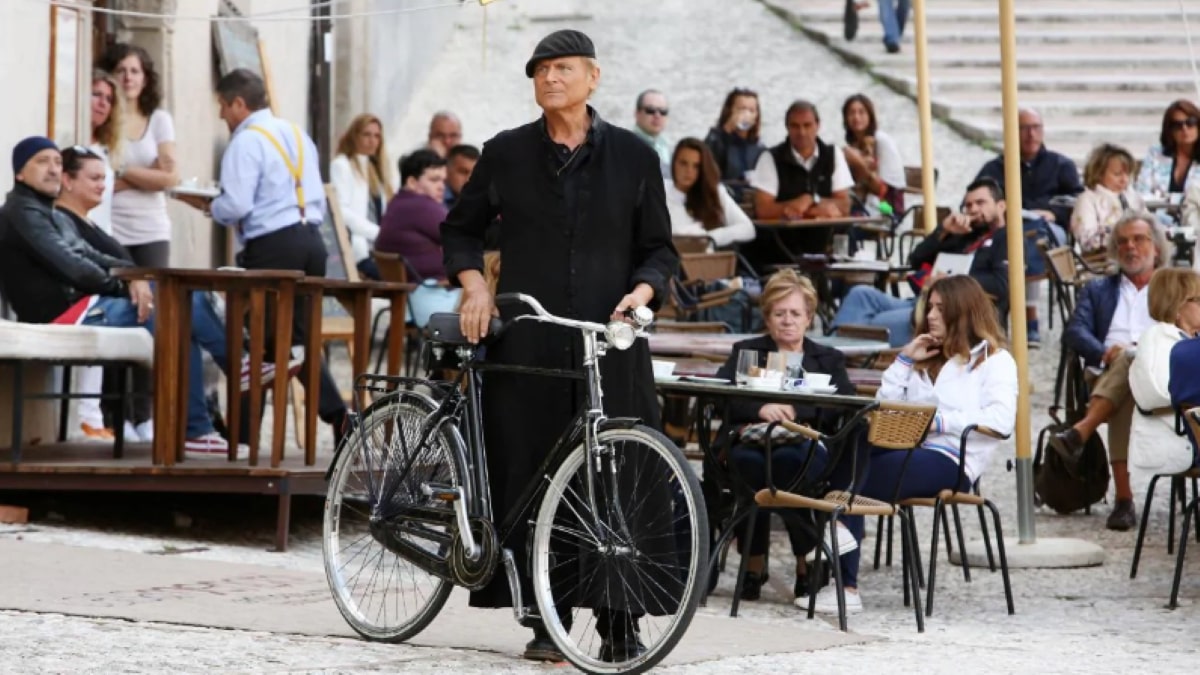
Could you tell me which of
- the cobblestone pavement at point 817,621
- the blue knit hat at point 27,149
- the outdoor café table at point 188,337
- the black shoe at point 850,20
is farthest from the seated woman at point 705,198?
the black shoe at point 850,20

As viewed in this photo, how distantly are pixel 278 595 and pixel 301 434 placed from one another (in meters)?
5.09

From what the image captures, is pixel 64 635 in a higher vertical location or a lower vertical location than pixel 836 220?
lower

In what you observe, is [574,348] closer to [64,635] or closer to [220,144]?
[64,635]

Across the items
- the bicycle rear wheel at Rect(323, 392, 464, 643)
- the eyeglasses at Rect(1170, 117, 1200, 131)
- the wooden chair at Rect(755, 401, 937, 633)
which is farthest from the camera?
the eyeglasses at Rect(1170, 117, 1200, 131)

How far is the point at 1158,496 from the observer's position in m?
12.2

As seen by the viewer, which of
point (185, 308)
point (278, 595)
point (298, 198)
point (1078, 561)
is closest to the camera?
point (278, 595)

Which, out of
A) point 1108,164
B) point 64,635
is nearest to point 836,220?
point 1108,164

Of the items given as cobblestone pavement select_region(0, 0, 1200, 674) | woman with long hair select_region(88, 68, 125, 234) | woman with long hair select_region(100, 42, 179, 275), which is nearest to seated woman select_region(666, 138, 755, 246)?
cobblestone pavement select_region(0, 0, 1200, 674)

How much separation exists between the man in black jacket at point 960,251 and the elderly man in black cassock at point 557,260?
19.1 feet

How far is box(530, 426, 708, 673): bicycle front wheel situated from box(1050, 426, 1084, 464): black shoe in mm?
5105

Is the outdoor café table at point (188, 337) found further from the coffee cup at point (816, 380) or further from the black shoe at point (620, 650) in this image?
the black shoe at point (620, 650)

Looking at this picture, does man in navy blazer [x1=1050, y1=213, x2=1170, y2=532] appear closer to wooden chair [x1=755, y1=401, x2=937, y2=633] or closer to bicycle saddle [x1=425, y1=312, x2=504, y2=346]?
wooden chair [x1=755, y1=401, x2=937, y2=633]

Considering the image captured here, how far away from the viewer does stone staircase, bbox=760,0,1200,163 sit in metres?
22.3

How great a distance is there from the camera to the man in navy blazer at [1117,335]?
1130cm
